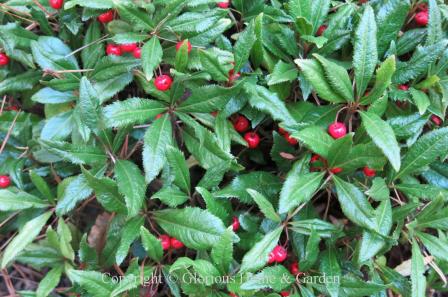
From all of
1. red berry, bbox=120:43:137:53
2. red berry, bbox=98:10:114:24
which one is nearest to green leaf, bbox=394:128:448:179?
red berry, bbox=120:43:137:53

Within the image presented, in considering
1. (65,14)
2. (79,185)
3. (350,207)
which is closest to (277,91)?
(350,207)

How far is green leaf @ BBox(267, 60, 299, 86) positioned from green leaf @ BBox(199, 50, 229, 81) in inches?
6.4

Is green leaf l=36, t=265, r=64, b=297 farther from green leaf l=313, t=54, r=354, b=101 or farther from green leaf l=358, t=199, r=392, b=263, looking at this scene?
green leaf l=313, t=54, r=354, b=101

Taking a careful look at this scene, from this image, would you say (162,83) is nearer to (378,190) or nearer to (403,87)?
(378,190)

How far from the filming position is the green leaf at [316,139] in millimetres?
1381

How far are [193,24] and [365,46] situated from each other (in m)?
0.59

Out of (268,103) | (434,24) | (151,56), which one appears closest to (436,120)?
(434,24)

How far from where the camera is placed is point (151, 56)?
58.5 inches

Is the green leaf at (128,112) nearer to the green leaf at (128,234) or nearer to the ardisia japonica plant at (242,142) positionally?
the ardisia japonica plant at (242,142)

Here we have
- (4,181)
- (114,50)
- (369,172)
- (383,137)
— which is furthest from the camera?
(4,181)

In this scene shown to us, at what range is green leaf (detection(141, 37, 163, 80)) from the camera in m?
1.46

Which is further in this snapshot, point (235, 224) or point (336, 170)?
point (235, 224)

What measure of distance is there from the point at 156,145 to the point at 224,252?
16.5 inches

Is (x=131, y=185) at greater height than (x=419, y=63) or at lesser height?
lesser
